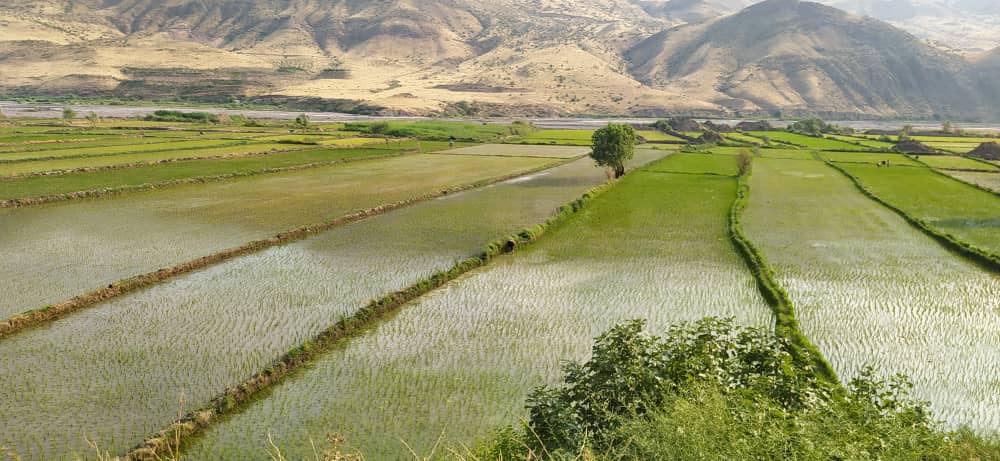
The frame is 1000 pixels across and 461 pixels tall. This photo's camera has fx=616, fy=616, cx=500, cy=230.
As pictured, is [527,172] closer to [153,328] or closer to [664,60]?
[153,328]

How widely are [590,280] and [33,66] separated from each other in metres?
187

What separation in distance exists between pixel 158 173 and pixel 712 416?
4171cm

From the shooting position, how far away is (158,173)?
4025cm

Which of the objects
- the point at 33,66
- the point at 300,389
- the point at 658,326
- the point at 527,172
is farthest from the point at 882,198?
the point at 33,66

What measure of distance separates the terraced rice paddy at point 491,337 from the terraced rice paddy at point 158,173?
25856 mm

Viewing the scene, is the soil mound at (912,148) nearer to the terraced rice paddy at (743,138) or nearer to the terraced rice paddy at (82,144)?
the terraced rice paddy at (743,138)

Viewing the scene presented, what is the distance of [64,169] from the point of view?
129 ft

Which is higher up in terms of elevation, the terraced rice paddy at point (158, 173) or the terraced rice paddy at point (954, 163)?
the terraced rice paddy at point (158, 173)

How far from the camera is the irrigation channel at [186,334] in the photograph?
10.8 meters

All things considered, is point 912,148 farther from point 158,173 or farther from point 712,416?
point 712,416

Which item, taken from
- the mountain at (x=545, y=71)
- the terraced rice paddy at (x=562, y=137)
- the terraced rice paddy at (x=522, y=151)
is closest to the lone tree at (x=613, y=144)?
the terraced rice paddy at (x=522, y=151)

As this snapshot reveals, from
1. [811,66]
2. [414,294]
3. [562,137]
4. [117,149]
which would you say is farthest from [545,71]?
[414,294]

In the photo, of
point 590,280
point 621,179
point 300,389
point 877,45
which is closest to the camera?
point 300,389

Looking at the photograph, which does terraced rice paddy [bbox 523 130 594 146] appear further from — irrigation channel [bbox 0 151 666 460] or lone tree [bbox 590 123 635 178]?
irrigation channel [bbox 0 151 666 460]
